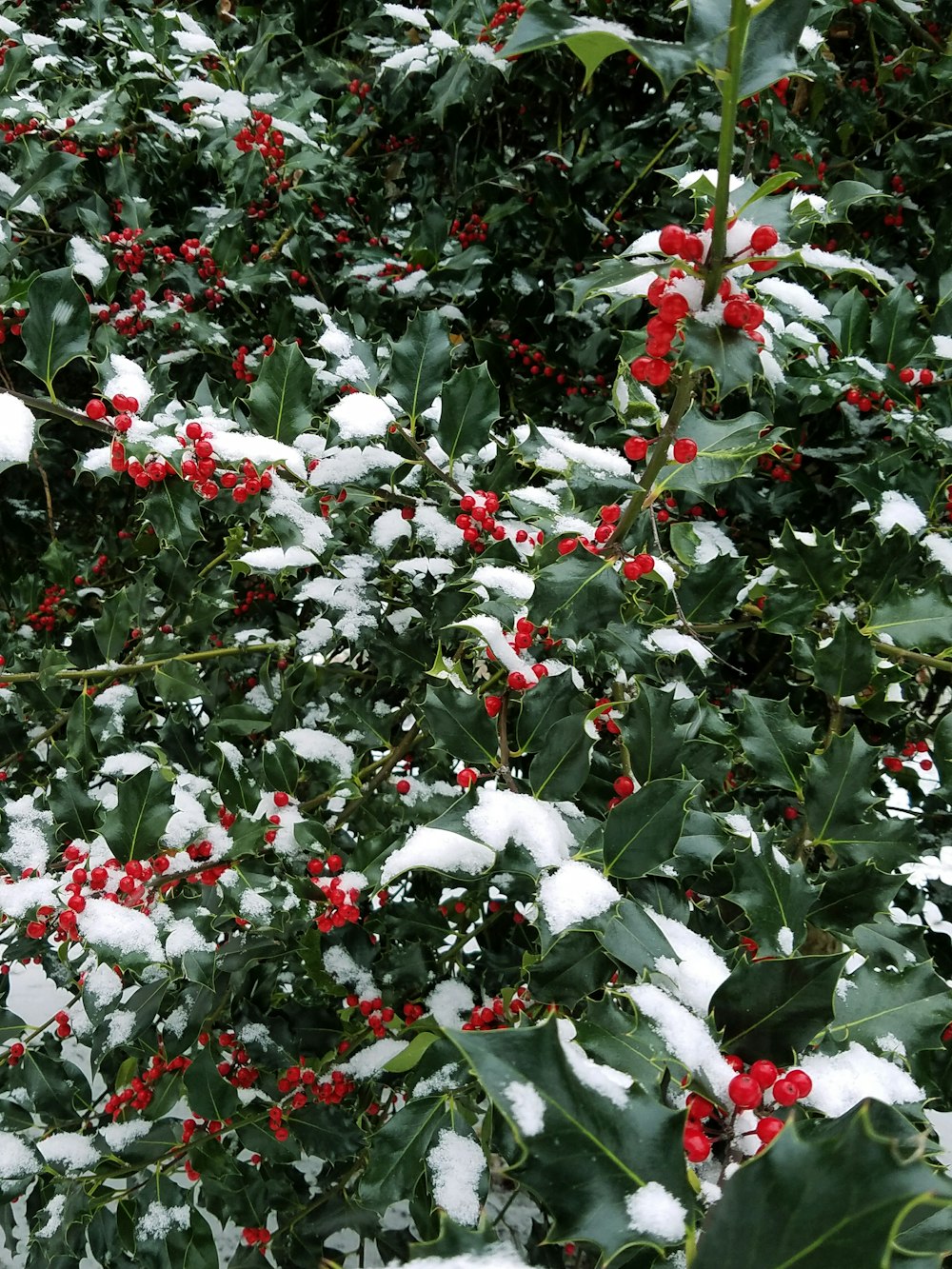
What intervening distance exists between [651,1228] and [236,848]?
78 centimetres

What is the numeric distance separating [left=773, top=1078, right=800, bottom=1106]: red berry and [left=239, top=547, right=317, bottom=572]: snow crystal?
0.88 m

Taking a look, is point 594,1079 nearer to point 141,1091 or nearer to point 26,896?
point 26,896

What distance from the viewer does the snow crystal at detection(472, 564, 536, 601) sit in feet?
3.47

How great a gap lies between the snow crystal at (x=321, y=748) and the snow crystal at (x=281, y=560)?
258 millimetres

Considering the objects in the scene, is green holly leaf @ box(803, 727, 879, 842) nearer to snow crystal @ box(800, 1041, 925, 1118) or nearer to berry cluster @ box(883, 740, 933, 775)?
snow crystal @ box(800, 1041, 925, 1118)

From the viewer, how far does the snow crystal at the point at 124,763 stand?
1.42m

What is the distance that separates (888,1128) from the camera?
56 centimetres

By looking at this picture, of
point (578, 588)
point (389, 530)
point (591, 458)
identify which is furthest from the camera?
point (389, 530)

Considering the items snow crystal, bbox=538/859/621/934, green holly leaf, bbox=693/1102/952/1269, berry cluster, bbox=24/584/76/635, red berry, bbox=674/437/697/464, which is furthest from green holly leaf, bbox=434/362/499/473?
berry cluster, bbox=24/584/76/635

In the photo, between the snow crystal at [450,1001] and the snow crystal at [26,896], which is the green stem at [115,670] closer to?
the snow crystal at [26,896]

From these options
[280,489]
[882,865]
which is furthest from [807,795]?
[280,489]

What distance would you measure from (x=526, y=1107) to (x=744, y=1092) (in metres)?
0.22

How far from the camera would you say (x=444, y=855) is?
31.5 inches

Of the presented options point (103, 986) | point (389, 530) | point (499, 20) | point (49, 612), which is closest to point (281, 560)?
point (389, 530)
